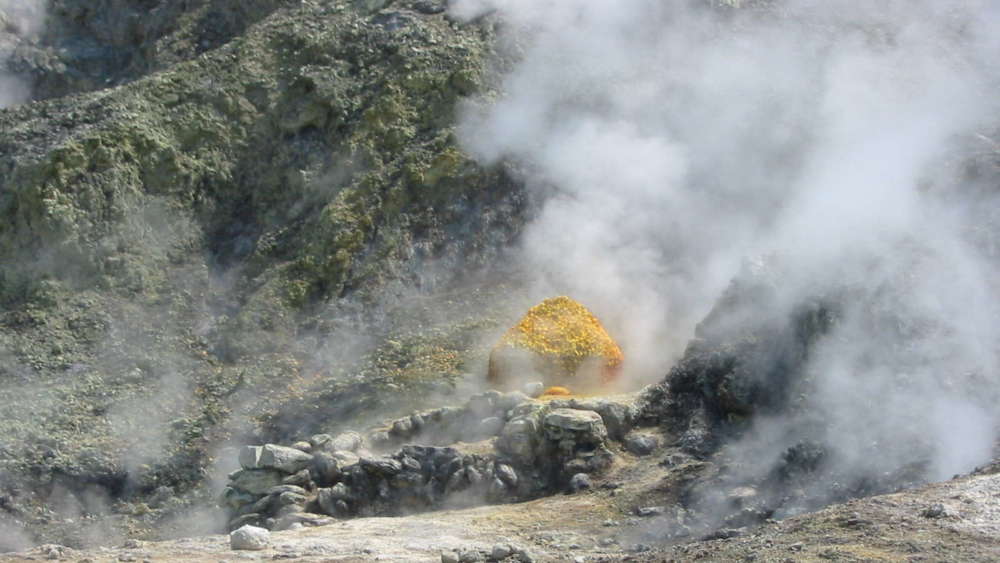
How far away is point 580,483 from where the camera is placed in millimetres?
11969

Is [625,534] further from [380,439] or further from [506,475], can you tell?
[380,439]

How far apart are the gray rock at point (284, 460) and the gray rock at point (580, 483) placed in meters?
2.37

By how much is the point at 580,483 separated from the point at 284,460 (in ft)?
8.71

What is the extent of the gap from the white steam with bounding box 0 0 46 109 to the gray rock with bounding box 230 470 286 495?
486 inches

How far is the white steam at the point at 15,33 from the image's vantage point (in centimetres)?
2309

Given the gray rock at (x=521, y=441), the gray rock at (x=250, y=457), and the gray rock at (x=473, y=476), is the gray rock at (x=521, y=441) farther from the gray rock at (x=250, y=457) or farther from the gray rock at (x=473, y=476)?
the gray rock at (x=250, y=457)

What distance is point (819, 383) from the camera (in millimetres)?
12000

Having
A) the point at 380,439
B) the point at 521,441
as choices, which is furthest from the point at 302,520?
the point at 521,441

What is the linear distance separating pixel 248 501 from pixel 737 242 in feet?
21.1

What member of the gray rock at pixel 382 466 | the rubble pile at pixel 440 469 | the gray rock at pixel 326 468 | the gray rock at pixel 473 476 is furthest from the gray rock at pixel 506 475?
the gray rock at pixel 326 468

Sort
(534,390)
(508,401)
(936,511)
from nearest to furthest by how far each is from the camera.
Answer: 1. (936,511)
2. (508,401)
3. (534,390)

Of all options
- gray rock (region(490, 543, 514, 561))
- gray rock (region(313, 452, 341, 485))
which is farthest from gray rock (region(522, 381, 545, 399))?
gray rock (region(490, 543, 514, 561))

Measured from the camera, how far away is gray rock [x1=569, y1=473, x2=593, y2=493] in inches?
471

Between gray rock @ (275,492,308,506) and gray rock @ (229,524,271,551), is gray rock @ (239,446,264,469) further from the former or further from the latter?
gray rock @ (229,524,271,551)
